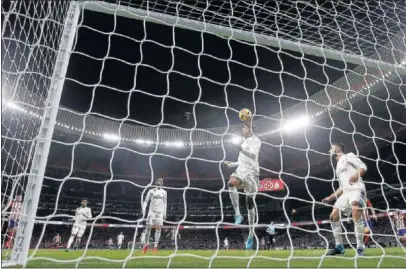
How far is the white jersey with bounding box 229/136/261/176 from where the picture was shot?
4441 millimetres

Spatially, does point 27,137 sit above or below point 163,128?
below

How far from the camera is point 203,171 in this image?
80.9 ft

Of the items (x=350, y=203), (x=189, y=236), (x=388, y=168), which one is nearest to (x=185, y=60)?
(x=350, y=203)

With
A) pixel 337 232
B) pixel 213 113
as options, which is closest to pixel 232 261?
pixel 337 232

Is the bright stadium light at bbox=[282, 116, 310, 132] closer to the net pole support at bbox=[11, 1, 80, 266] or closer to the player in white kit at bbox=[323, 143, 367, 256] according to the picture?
the player in white kit at bbox=[323, 143, 367, 256]

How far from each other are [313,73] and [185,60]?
576 cm

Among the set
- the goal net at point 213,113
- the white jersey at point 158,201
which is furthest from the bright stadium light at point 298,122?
the white jersey at point 158,201

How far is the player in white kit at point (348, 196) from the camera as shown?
403 cm

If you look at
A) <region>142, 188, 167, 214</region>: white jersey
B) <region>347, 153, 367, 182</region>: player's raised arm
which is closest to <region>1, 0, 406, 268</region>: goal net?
<region>347, 153, 367, 182</region>: player's raised arm

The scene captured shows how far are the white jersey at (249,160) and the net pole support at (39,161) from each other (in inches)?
93.6

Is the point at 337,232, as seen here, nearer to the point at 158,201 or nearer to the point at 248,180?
the point at 248,180

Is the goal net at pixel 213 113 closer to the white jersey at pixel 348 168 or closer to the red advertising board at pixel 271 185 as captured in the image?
the red advertising board at pixel 271 185

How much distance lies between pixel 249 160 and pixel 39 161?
8.70 feet

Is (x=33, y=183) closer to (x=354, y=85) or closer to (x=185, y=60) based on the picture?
(x=185, y=60)
